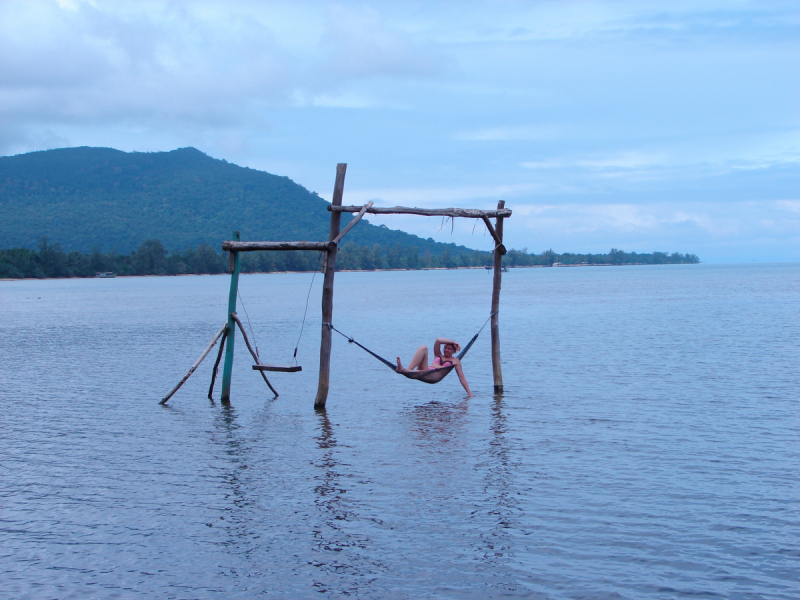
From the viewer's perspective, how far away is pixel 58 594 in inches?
252

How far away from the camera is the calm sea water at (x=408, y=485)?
263 inches

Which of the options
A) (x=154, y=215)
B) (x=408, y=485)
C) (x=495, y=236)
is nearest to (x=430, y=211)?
(x=495, y=236)

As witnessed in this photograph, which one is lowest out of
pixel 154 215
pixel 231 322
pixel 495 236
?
pixel 231 322

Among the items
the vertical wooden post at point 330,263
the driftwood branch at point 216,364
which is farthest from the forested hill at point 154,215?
the vertical wooden post at point 330,263

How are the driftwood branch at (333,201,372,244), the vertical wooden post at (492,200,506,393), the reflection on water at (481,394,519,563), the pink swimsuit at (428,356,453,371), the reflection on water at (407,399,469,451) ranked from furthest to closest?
the vertical wooden post at (492,200,506,393) < the pink swimsuit at (428,356,453,371) < the driftwood branch at (333,201,372,244) < the reflection on water at (407,399,469,451) < the reflection on water at (481,394,519,563)

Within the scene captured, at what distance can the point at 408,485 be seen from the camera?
925 centimetres

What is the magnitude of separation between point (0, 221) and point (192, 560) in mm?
188970

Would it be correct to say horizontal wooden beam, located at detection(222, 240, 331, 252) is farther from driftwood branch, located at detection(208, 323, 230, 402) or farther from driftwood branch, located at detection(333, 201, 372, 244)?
driftwood branch, located at detection(208, 323, 230, 402)

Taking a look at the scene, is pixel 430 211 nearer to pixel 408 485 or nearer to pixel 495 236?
pixel 495 236

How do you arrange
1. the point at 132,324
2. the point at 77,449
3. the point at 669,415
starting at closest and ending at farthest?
1. the point at 77,449
2. the point at 669,415
3. the point at 132,324

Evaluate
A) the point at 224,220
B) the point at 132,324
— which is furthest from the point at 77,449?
the point at 224,220

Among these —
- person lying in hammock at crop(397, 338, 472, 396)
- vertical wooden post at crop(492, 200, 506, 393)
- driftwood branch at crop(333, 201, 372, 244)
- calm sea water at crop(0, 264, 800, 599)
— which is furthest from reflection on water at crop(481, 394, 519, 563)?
driftwood branch at crop(333, 201, 372, 244)

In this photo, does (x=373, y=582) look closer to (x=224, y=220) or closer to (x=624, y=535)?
(x=624, y=535)

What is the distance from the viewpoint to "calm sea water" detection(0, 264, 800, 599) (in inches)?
263
